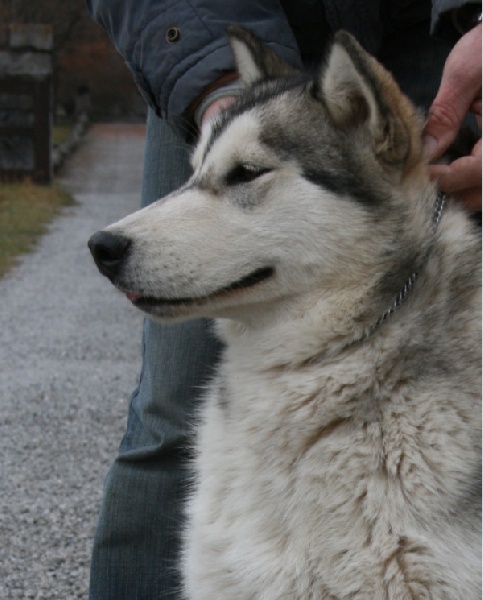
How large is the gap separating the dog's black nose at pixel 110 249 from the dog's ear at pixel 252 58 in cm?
62

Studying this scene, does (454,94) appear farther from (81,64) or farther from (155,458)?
(81,64)

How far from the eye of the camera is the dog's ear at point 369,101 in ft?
7.48

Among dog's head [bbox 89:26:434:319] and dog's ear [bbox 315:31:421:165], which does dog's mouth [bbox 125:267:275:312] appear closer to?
dog's head [bbox 89:26:434:319]

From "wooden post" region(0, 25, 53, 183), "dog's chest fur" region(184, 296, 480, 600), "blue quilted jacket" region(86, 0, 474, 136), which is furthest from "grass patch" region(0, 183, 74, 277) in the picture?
"dog's chest fur" region(184, 296, 480, 600)

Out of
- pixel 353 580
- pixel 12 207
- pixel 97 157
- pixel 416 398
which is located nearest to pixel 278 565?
pixel 353 580

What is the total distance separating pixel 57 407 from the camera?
6.07 metres

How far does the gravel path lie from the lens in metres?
4.25

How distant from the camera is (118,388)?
6488 millimetres

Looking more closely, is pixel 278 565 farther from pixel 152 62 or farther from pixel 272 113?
pixel 152 62

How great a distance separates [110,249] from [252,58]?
2.22ft

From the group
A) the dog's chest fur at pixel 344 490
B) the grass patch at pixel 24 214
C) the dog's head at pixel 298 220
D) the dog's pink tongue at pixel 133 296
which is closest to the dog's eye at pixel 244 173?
the dog's head at pixel 298 220

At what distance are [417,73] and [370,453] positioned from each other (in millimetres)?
1228

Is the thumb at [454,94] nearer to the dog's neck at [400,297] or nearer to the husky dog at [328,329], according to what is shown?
the husky dog at [328,329]

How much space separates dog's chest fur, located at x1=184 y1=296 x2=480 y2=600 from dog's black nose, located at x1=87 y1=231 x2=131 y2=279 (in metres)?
0.45
